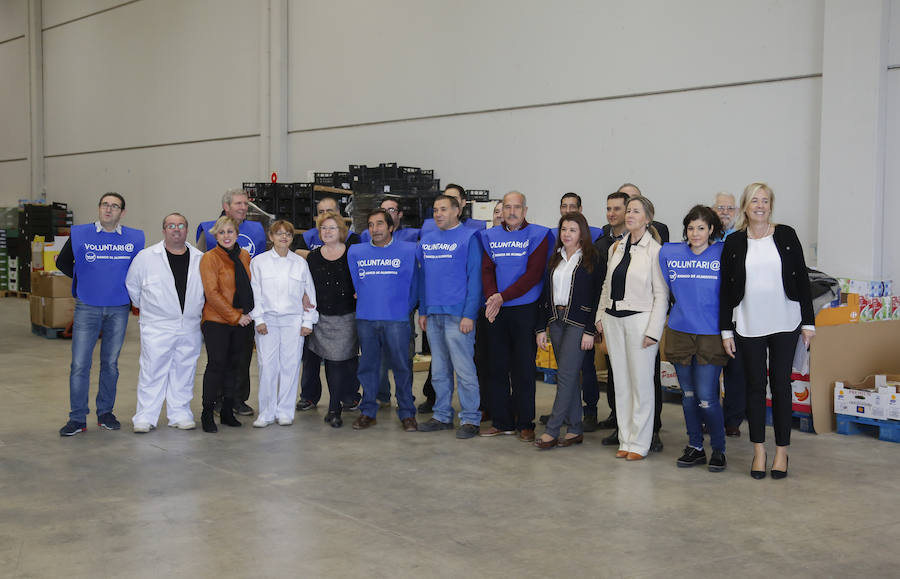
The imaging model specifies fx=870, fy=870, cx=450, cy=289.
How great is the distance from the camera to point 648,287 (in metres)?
5.45

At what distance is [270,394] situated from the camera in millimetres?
6523

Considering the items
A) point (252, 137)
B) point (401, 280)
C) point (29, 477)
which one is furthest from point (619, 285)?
point (252, 137)

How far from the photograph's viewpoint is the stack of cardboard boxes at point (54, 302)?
1155cm

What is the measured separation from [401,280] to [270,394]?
1.32 m

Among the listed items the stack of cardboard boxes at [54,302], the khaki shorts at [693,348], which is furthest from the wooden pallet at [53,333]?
the khaki shorts at [693,348]

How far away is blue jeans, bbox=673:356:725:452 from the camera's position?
530 cm

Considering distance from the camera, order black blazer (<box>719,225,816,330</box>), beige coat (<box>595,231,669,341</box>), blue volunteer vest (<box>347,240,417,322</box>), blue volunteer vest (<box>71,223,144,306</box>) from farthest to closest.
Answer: blue volunteer vest (<box>347,240,417,322</box>) < blue volunteer vest (<box>71,223,144,306</box>) < beige coat (<box>595,231,669,341</box>) < black blazer (<box>719,225,816,330</box>)

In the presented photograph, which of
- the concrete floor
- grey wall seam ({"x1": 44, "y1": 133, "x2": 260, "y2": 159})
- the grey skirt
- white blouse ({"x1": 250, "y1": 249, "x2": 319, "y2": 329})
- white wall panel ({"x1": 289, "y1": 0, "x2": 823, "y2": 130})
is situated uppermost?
white wall panel ({"x1": 289, "y1": 0, "x2": 823, "y2": 130})

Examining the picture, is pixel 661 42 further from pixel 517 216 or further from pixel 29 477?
pixel 29 477

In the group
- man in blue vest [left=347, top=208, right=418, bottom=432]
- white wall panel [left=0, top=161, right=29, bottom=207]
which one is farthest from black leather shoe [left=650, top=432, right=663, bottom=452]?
white wall panel [left=0, top=161, right=29, bottom=207]

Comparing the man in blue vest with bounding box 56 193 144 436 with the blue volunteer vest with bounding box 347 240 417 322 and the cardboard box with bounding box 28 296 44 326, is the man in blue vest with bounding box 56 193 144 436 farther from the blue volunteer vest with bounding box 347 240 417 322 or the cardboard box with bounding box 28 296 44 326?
the cardboard box with bounding box 28 296 44 326

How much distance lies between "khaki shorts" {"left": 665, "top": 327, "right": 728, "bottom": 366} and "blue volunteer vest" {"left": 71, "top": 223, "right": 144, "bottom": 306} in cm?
370

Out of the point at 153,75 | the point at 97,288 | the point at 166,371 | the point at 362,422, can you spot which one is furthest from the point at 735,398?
the point at 153,75

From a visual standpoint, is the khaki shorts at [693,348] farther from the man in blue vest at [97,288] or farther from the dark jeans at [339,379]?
the man in blue vest at [97,288]
